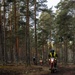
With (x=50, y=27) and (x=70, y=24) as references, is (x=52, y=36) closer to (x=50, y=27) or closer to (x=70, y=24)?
(x=50, y=27)

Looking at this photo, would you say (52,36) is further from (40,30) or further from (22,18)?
(22,18)

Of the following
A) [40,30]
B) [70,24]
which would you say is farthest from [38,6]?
[40,30]

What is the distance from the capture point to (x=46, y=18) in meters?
63.2

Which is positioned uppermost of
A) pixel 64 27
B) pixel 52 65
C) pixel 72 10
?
pixel 72 10

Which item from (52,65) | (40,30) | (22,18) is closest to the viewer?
(52,65)

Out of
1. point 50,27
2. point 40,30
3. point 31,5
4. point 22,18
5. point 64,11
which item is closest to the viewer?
point 31,5

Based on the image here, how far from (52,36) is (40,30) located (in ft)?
26.4

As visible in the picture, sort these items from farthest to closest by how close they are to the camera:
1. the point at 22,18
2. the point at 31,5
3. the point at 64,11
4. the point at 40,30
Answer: the point at 40,30, the point at 22,18, the point at 64,11, the point at 31,5

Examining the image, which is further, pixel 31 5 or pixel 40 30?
pixel 40 30

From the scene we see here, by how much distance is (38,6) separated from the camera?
40.5 metres

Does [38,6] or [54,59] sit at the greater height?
[38,6]

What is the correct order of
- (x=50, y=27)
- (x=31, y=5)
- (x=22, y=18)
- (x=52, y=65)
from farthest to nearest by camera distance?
(x=50, y=27) < (x=22, y=18) < (x=31, y=5) < (x=52, y=65)

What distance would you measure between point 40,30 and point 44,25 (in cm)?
347

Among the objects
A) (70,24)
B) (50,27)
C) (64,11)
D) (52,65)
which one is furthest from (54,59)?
(50,27)
